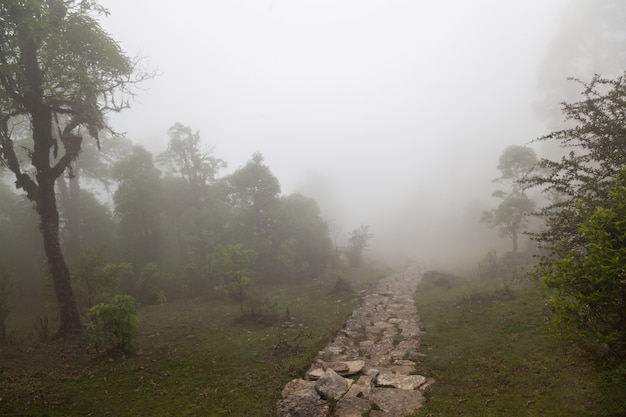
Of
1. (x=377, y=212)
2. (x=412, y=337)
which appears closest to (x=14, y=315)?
(x=412, y=337)

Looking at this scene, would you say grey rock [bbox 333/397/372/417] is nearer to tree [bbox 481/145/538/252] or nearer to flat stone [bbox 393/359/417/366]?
flat stone [bbox 393/359/417/366]

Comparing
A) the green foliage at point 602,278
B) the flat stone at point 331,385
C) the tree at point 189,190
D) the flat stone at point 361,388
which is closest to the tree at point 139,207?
the tree at point 189,190

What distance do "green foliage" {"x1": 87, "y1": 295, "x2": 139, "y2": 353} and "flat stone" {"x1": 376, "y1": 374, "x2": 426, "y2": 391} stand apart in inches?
337

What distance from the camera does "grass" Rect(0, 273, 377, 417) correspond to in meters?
7.63

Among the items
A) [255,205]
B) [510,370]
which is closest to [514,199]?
[510,370]

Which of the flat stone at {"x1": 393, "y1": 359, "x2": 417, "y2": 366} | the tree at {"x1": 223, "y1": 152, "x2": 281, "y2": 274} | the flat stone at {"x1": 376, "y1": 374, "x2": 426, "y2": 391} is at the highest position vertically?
the tree at {"x1": 223, "y1": 152, "x2": 281, "y2": 274}

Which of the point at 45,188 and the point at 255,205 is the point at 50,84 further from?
the point at 255,205

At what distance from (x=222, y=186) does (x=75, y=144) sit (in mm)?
13411

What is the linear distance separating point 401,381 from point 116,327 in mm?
9595

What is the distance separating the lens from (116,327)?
10539mm

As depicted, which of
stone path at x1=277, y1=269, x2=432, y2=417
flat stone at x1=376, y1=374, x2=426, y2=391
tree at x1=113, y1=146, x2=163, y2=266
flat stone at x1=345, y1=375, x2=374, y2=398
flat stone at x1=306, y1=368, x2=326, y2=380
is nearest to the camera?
stone path at x1=277, y1=269, x2=432, y2=417

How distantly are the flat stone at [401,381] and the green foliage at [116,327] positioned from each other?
8552 millimetres

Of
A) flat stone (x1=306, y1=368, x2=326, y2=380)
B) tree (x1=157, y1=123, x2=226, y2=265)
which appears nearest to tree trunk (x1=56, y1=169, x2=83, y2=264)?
tree (x1=157, y1=123, x2=226, y2=265)

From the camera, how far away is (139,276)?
22000mm
